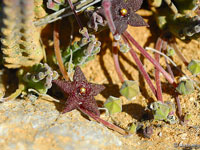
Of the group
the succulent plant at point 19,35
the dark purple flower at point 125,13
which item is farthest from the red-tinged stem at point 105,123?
the dark purple flower at point 125,13

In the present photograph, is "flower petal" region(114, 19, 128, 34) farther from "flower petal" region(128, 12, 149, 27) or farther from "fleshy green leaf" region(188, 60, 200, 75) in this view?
"fleshy green leaf" region(188, 60, 200, 75)

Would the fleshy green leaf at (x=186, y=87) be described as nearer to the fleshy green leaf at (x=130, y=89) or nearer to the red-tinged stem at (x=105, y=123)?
the fleshy green leaf at (x=130, y=89)

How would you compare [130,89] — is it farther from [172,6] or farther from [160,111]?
[172,6]

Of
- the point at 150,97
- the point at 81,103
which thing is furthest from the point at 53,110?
the point at 150,97

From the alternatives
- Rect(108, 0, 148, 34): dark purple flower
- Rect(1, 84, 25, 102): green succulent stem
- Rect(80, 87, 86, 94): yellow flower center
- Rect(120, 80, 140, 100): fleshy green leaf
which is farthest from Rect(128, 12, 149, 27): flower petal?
Rect(1, 84, 25, 102): green succulent stem

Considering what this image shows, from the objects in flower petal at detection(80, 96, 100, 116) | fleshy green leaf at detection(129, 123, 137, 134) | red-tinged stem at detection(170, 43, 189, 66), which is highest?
red-tinged stem at detection(170, 43, 189, 66)
